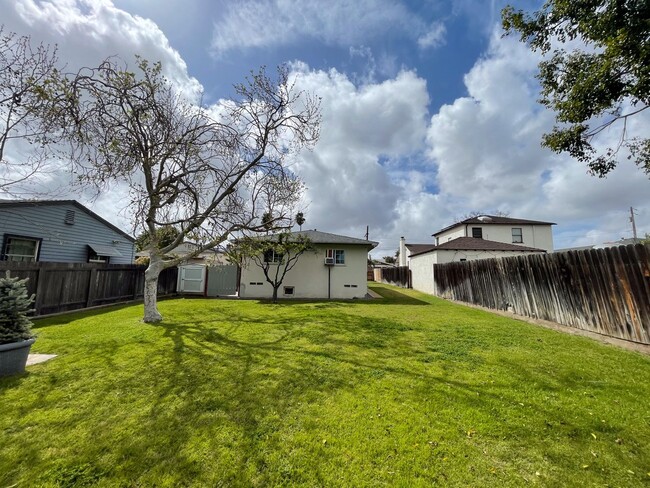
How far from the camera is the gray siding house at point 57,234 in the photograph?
1077 cm

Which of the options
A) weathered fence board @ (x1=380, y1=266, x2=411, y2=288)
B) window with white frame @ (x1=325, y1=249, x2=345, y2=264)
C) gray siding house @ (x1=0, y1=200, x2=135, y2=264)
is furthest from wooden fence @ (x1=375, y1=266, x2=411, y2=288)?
gray siding house @ (x1=0, y1=200, x2=135, y2=264)

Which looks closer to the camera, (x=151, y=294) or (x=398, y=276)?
(x=151, y=294)

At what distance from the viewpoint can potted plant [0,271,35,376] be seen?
13.1 feet

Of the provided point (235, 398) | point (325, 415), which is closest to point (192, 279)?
point (235, 398)

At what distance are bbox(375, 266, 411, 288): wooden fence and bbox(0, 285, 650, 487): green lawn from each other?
1924 centimetres

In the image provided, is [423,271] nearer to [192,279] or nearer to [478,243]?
[478,243]

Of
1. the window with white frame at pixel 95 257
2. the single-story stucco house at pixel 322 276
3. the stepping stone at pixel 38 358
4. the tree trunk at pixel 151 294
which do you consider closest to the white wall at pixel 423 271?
the single-story stucco house at pixel 322 276

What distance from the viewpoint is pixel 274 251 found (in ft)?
49.0

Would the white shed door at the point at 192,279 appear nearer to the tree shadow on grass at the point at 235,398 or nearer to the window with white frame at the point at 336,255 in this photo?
the window with white frame at the point at 336,255

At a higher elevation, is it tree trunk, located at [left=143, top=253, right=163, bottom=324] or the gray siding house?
the gray siding house

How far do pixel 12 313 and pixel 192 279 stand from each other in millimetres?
11803

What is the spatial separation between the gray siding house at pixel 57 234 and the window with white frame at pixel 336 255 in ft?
39.5

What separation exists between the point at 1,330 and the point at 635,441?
309 inches

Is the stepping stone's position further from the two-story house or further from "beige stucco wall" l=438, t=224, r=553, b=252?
"beige stucco wall" l=438, t=224, r=553, b=252
